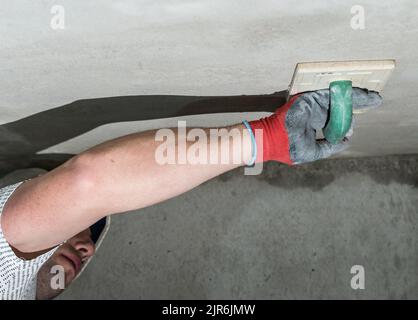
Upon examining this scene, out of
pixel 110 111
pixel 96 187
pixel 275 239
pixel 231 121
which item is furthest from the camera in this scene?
pixel 275 239

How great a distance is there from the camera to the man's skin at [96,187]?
39.6 inches

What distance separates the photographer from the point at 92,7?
903 millimetres

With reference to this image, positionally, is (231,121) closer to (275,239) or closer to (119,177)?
(119,177)

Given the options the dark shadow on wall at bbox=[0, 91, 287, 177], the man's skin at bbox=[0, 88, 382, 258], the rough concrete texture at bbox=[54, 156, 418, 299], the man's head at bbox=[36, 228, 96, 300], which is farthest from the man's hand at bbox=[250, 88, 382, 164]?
the rough concrete texture at bbox=[54, 156, 418, 299]

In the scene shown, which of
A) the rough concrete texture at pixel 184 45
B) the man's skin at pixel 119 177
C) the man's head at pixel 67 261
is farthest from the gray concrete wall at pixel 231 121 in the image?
the man's head at pixel 67 261

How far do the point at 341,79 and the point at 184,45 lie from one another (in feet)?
1.29

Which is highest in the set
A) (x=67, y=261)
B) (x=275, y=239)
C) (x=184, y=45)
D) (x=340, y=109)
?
(x=184, y=45)

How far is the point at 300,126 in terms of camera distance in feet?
3.76

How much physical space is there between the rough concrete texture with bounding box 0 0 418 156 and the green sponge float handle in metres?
0.09

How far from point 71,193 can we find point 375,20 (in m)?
0.71

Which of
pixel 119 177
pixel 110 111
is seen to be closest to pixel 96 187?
pixel 119 177

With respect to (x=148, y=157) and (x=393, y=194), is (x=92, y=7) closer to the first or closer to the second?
(x=148, y=157)

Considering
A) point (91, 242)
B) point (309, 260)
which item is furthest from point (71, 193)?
point (309, 260)

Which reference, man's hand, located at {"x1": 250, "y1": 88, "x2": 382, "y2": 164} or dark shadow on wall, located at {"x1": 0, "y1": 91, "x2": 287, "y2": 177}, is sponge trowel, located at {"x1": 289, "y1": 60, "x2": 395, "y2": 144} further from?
dark shadow on wall, located at {"x1": 0, "y1": 91, "x2": 287, "y2": 177}
